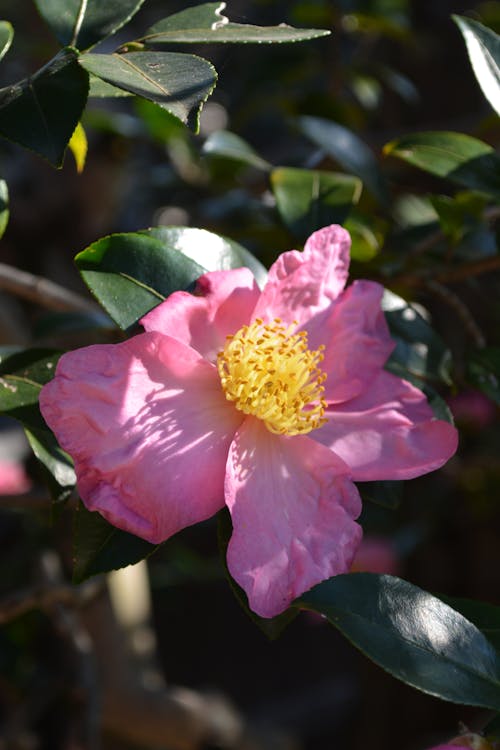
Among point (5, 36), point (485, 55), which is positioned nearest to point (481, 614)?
point (485, 55)

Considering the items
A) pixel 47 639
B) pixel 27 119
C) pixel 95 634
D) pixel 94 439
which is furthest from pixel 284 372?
pixel 47 639

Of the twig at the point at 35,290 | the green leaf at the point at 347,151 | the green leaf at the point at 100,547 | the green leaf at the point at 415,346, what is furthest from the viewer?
the green leaf at the point at 347,151

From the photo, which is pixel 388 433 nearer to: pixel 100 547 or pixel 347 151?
pixel 100 547

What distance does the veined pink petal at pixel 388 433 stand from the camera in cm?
75

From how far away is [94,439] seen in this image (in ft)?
2.16

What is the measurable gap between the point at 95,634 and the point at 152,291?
1240 mm

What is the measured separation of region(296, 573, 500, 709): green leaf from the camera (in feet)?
1.94

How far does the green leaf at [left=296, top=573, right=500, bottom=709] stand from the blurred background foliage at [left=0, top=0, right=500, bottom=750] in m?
0.16

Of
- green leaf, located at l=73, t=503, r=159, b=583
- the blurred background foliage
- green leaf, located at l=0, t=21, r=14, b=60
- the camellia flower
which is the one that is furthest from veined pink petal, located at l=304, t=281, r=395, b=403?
green leaf, located at l=0, t=21, r=14, b=60

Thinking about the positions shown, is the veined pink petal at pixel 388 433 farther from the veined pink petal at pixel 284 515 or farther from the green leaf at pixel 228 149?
the green leaf at pixel 228 149

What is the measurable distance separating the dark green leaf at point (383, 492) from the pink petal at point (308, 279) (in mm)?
157

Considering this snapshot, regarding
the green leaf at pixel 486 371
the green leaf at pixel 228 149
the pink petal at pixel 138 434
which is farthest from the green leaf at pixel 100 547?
the green leaf at pixel 228 149

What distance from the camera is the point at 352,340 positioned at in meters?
0.79

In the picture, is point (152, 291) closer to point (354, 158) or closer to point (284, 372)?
point (284, 372)
